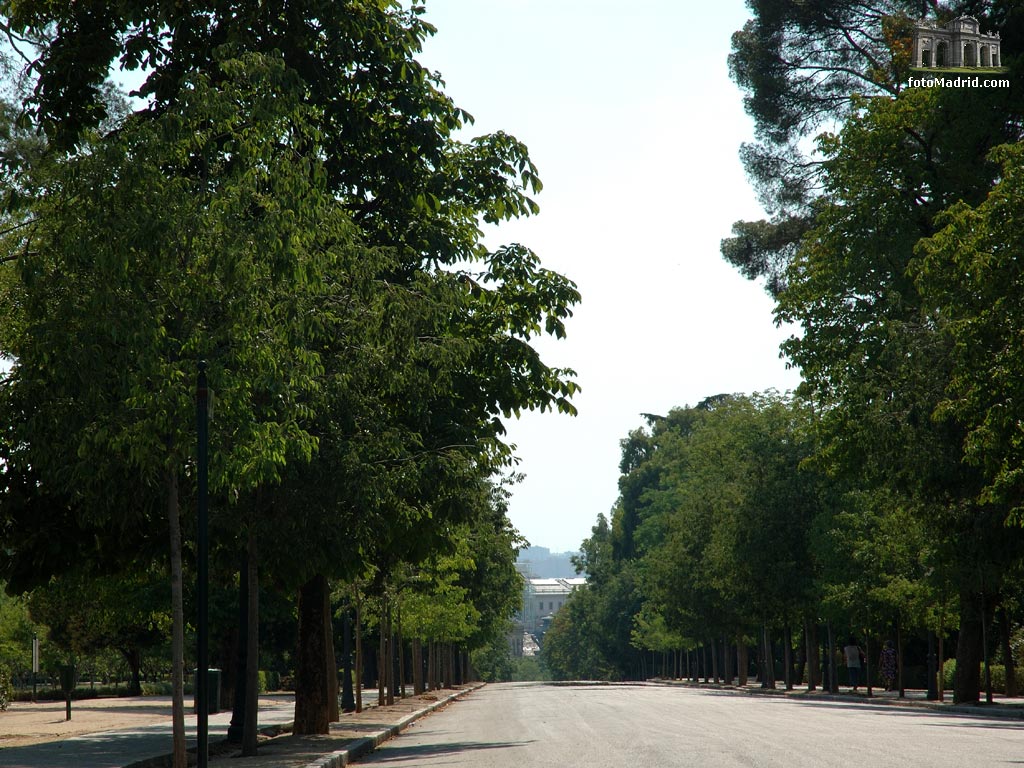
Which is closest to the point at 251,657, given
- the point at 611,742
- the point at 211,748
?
the point at 211,748

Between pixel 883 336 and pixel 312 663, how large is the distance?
19.7m

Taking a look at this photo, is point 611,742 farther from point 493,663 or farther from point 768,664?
point 493,663

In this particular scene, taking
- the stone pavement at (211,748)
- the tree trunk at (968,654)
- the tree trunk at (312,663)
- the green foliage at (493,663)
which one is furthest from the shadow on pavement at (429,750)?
the green foliage at (493,663)

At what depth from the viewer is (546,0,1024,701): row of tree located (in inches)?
984

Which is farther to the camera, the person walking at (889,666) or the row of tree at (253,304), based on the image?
the person walking at (889,666)

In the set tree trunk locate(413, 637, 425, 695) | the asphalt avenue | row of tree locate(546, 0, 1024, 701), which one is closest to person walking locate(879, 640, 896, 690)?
row of tree locate(546, 0, 1024, 701)

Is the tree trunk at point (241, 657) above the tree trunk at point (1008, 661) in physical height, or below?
above

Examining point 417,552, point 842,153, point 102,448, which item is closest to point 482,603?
point 842,153

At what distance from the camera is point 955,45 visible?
35.1 meters

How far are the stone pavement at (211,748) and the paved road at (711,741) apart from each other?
0.70 metres

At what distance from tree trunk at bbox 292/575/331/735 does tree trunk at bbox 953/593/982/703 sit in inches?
823

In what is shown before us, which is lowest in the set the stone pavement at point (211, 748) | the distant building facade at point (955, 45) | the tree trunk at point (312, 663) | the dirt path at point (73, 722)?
the dirt path at point (73, 722)

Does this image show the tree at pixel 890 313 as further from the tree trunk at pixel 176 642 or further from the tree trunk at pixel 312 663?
the tree trunk at pixel 176 642

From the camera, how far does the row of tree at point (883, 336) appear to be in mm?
24984
